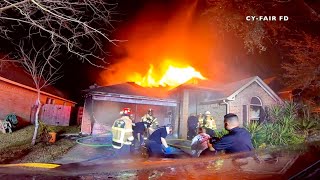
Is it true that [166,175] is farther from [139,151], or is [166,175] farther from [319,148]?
[139,151]

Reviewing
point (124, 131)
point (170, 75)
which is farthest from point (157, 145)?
point (170, 75)

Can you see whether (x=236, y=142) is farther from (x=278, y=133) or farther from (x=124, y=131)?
(x=278, y=133)

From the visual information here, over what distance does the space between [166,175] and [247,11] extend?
11.4 metres

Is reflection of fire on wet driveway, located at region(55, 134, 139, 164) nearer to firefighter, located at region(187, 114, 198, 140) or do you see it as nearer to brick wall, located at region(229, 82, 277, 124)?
firefighter, located at region(187, 114, 198, 140)

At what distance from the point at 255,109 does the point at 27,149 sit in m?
10.8

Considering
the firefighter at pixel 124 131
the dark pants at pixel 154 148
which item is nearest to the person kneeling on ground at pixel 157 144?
the dark pants at pixel 154 148

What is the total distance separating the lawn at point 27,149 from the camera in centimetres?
834

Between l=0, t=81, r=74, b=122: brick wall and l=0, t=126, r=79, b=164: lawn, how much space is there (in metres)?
2.80

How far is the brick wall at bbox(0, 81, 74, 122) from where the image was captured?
45.4ft

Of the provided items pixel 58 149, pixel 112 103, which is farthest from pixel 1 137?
pixel 112 103

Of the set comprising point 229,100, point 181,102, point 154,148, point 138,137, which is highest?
point 229,100

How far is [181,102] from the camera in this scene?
13.1 m

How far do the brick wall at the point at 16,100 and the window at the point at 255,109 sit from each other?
43.4 feet

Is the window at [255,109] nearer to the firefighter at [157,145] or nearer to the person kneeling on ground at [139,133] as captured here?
the person kneeling on ground at [139,133]
